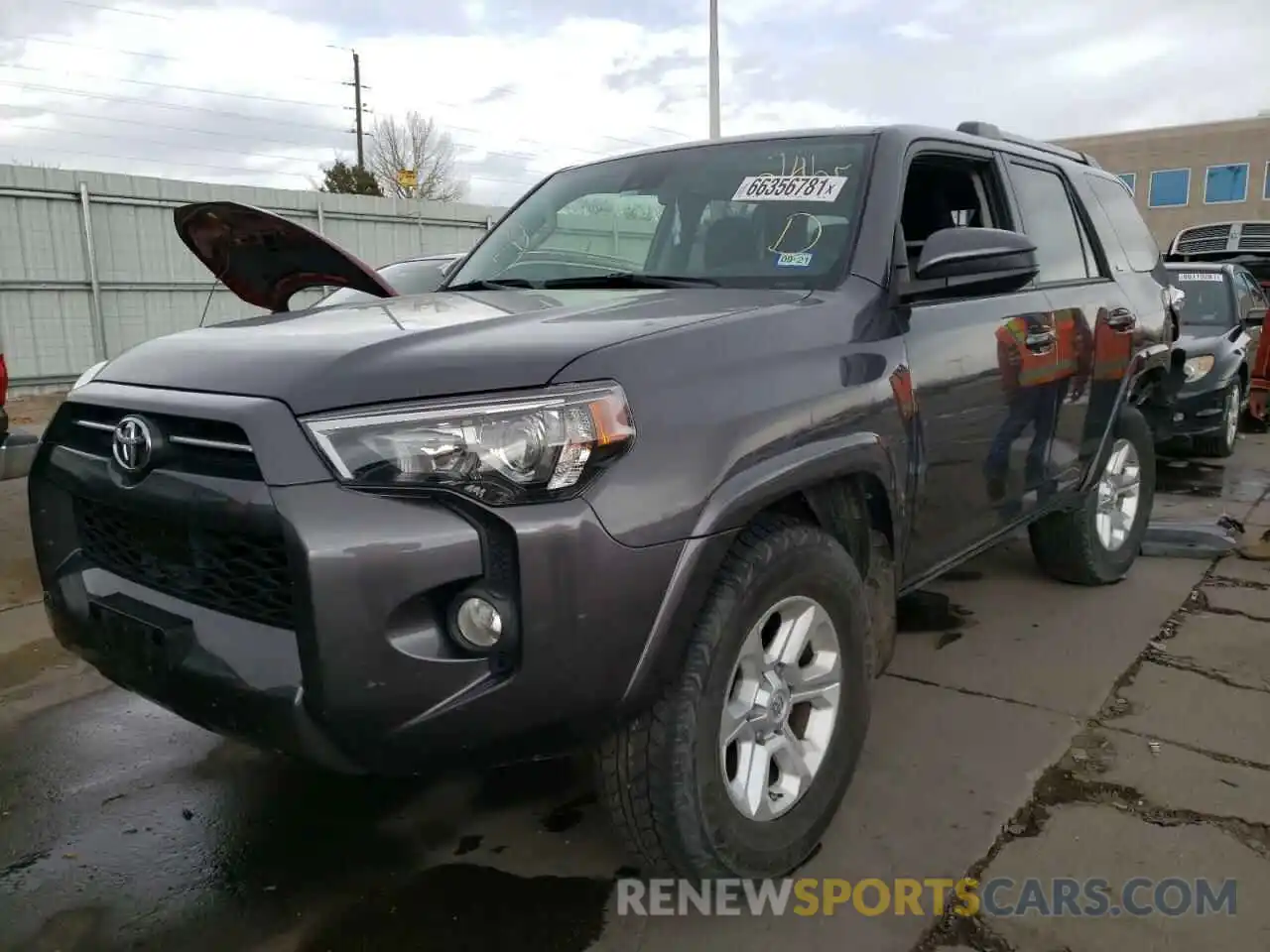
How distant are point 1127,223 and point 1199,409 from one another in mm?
3472

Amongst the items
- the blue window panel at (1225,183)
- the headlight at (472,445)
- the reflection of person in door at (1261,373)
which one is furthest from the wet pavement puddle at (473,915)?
the blue window panel at (1225,183)

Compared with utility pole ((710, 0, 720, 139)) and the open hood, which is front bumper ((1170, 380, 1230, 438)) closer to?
the open hood

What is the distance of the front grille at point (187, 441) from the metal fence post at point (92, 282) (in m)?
12.4

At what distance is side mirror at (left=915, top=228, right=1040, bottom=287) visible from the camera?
265cm

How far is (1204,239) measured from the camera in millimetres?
14492

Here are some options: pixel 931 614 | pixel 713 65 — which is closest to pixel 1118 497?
pixel 931 614

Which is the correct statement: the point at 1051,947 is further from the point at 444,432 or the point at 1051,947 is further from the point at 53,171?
the point at 53,171

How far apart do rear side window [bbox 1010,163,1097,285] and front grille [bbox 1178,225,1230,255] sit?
37.5ft

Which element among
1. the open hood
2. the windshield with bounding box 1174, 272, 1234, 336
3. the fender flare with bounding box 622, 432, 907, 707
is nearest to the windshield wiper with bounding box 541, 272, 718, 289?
the open hood

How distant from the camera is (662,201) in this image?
3.26 meters

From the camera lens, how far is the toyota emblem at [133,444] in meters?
2.03

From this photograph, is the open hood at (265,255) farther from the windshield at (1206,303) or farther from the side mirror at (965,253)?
the windshield at (1206,303)

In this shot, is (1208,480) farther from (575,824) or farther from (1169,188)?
(1169,188)

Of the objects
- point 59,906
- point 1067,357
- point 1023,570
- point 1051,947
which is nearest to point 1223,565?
point 1023,570
